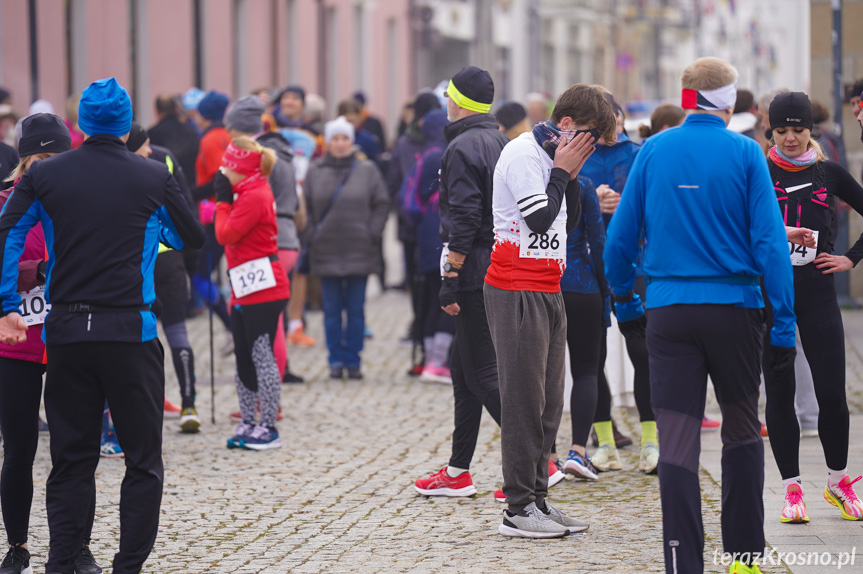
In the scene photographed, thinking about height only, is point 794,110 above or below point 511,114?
below

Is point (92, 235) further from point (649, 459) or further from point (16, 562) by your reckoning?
point (649, 459)

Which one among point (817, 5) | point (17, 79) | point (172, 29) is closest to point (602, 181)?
point (817, 5)

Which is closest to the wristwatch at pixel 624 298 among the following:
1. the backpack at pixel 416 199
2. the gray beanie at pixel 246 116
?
the gray beanie at pixel 246 116

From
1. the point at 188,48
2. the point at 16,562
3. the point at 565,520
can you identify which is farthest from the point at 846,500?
the point at 188,48

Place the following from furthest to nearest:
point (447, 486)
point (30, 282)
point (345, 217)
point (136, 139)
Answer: point (345, 217) → point (136, 139) → point (447, 486) → point (30, 282)

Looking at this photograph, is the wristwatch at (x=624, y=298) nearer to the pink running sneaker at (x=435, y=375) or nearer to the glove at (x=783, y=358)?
the glove at (x=783, y=358)

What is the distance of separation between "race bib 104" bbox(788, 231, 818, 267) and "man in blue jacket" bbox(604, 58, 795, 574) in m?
1.17

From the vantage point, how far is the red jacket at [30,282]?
529 centimetres

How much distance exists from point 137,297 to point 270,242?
10.4ft

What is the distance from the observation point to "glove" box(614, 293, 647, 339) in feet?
16.7

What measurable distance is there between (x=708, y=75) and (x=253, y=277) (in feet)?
12.3

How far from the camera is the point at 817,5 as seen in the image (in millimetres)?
14617

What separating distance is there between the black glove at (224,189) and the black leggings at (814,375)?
3.47 m

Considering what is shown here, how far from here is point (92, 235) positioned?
15.7 ft
